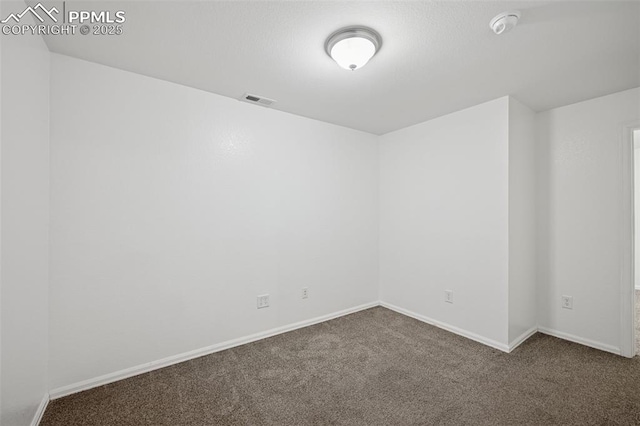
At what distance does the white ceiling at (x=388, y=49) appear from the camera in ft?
5.14

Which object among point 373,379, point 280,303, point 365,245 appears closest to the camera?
point 373,379

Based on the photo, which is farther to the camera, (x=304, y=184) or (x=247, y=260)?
(x=304, y=184)

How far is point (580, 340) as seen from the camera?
9.20 feet

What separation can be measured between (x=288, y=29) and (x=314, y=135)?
1673 mm

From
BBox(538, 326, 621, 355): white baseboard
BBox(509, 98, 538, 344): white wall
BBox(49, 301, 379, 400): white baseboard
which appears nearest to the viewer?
BBox(49, 301, 379, 400): white baseboard

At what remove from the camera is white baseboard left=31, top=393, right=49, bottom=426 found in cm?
170

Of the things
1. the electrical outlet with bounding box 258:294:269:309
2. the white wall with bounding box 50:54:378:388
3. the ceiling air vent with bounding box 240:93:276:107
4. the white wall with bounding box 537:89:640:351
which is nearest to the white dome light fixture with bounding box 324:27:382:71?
the ceiling air vent with bounding box 240:93:276:107

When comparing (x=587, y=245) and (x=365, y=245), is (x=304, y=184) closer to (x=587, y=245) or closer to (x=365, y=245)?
(x=365, y=245)

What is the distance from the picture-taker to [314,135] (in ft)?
11.1

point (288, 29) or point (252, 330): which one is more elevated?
point (288, 29)

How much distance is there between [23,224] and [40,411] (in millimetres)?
1216

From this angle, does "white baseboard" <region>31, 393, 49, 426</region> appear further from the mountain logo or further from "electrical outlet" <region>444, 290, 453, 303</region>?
"electrical outlet" <region>444, 290, 453, 303</region>

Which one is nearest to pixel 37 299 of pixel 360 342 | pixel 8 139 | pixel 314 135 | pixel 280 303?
pixel 8 139

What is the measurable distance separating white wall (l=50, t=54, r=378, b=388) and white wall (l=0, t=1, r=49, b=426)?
0.49ft
